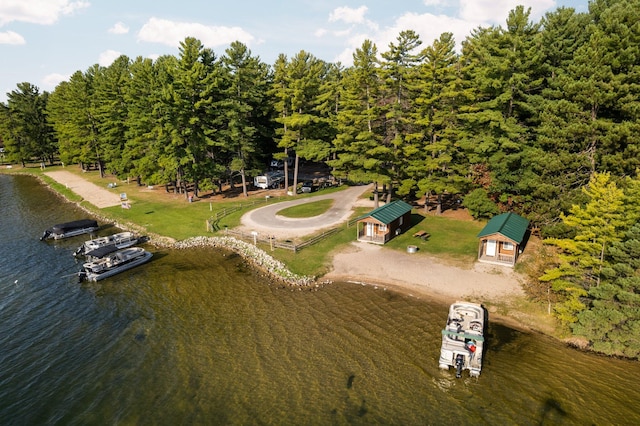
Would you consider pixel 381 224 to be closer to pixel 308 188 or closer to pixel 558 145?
pixel 558 145

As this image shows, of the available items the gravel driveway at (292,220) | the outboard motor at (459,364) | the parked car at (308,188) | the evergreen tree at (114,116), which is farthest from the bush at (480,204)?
the evergreen tree at (114,116)

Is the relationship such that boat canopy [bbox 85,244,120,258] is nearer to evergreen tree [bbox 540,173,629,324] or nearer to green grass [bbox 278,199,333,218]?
green grass [bbox 278,199,333,218]

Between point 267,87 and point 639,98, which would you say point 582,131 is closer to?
point 639,98

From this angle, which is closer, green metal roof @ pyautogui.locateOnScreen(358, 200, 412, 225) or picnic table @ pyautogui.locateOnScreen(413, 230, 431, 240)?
green metal roof @ pyautogui.locateOnScreen(358, 200, 412, 225)

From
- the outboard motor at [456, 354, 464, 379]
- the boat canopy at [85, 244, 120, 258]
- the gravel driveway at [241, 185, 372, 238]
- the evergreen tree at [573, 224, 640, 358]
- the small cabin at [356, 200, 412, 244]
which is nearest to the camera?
A: the outboard motor at [456, 354, 464, 379]

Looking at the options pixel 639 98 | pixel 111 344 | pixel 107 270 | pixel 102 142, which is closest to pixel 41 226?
pixel 107 270

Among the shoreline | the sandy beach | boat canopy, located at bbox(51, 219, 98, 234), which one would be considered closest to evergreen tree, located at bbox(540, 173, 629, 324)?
the shoreline

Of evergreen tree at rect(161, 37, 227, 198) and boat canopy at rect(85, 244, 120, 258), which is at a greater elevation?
evergreen tree at rect(161, 37, 227, 198)
